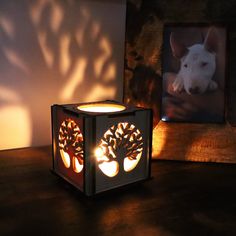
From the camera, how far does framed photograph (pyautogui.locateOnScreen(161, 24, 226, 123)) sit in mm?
827

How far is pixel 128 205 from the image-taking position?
2.09 ft

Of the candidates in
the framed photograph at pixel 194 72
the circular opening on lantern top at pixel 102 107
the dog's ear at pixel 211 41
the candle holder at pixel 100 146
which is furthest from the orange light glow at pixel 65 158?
the dog's ear at pixel 211 41

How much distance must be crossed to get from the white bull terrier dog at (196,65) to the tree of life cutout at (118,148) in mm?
225

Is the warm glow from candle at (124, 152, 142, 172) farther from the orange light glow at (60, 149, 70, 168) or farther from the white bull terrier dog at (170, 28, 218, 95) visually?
the white bull terrier dog at (170, 28, 218, 95)

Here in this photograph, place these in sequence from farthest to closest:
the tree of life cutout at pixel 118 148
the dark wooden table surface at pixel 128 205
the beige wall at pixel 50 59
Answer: the beige wall at pixel 50 59
the tree of life cutout at pixel 118 148
the dark wooden table surface at pixel 128 205

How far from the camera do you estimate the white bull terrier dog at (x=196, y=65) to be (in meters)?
0.83

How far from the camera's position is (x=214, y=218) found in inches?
23.3

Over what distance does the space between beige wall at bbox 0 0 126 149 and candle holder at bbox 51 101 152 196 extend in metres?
0.27

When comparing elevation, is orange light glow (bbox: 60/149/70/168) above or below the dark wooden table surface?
above

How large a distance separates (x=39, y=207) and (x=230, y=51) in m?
0.60

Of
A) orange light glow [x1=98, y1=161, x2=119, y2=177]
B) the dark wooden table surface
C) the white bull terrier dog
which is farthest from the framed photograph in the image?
orange light glow [x1=98, y1=161, x2=119, y2=177]

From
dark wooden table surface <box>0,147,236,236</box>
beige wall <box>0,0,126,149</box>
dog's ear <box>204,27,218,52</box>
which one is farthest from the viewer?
beige wall <box>0,0,126,149</box>

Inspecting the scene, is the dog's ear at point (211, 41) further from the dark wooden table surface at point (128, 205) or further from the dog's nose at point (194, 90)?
the dark wooden table surface at point (128, 205)

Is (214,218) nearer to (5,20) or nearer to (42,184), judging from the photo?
(42,184)
